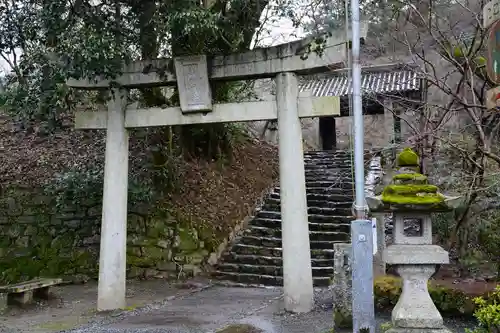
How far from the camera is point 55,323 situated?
7.39 metres

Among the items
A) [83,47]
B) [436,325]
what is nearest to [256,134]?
[83,47]

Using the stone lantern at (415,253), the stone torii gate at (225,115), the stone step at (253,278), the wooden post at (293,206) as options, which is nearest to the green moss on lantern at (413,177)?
the stone lantern at (415,253)

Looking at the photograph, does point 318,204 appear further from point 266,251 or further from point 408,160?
point 408,160

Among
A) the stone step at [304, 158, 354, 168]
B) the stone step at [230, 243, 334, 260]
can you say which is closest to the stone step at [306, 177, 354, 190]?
the stone step at [304, 158, 354, 168]

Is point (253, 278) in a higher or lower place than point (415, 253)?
lower

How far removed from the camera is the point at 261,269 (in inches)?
426

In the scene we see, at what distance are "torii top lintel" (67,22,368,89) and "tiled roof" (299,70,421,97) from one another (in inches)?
322

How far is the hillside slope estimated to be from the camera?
424 inches

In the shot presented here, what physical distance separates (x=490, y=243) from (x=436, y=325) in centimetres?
450

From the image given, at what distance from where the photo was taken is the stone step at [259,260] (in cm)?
1066

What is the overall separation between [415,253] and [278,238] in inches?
270

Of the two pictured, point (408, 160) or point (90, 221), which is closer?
point (408, 160)

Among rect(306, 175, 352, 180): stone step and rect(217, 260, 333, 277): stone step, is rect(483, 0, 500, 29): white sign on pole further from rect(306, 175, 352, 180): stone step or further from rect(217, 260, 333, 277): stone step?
rect(306, 175, 352, 180): stone step

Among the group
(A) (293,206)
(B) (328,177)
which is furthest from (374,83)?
(A) (293,206)
